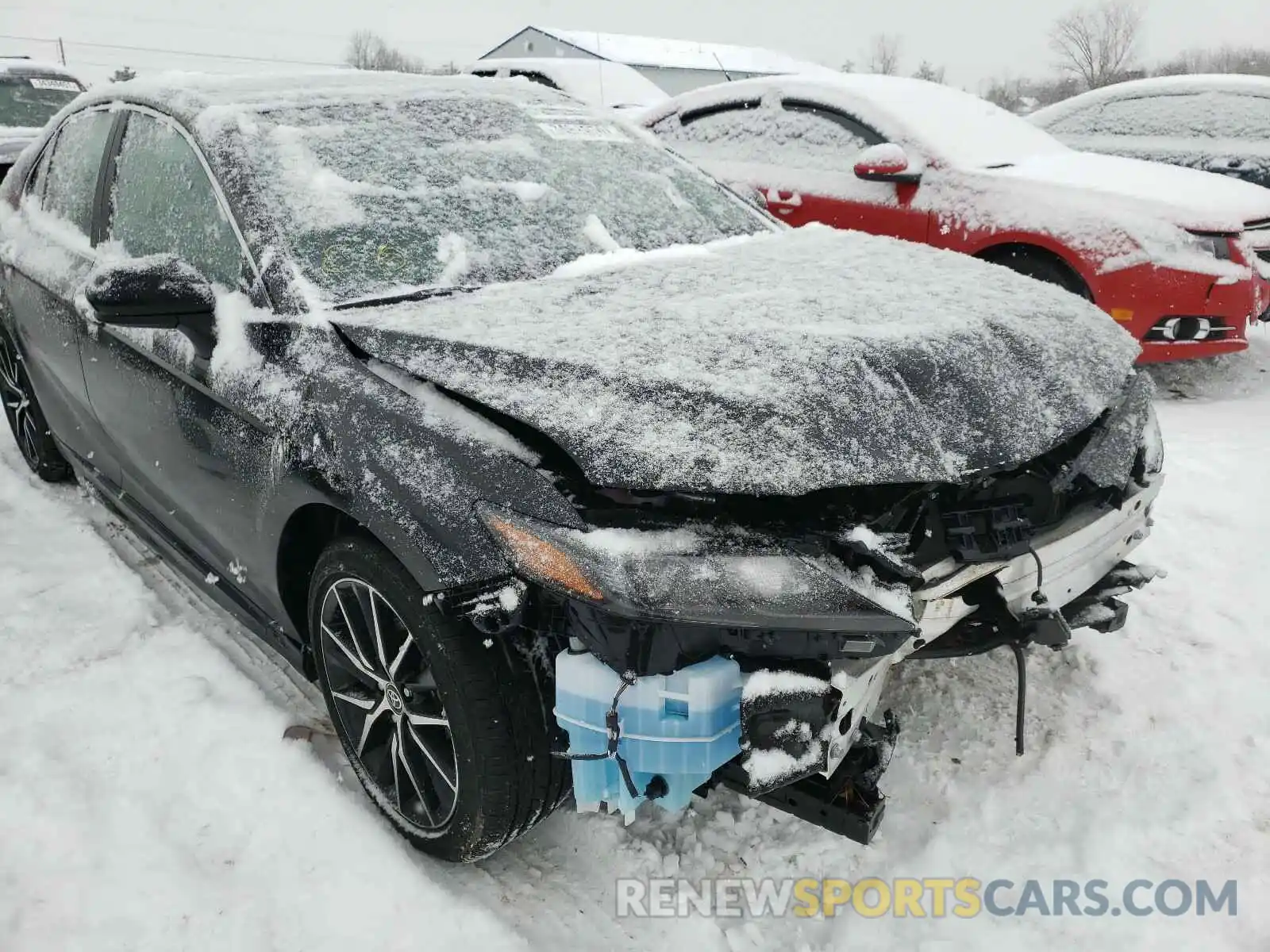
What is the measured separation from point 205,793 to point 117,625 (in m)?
0.92

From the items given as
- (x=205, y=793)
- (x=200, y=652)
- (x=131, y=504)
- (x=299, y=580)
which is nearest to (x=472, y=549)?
(x=299, y=580)

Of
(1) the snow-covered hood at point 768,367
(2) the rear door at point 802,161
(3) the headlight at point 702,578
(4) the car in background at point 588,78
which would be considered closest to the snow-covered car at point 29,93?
(4) the car in background at point 588,78

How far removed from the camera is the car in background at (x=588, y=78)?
907cm

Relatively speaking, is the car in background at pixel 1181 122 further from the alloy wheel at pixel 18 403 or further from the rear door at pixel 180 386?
the alloy wheel at pixel 18 403

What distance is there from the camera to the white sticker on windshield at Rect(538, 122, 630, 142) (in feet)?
9.32

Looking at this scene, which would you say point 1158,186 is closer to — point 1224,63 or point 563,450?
point 563,450

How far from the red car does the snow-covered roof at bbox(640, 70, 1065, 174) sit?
0.4 inches

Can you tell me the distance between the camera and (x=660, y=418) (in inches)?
63.0

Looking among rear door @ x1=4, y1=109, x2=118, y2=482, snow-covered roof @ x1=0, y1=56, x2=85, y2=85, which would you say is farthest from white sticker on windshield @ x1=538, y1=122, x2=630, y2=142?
snow-covered roof @ x1=0, y1=56, x2=85, y2=85

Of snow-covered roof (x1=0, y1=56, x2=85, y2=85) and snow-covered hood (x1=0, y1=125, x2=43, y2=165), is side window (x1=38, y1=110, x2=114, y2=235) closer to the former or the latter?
snow-covered hood (x1=0, y1=125, x2=43, y2=165)

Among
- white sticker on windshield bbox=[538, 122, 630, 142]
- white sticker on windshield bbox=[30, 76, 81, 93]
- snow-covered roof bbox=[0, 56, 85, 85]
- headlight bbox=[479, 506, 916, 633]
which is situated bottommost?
headlight bbox=[479, 506, 916, 633]

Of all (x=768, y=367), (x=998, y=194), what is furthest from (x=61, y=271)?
(x=998, y=194)

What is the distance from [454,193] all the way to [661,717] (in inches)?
59.8

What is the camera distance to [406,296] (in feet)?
6.85
